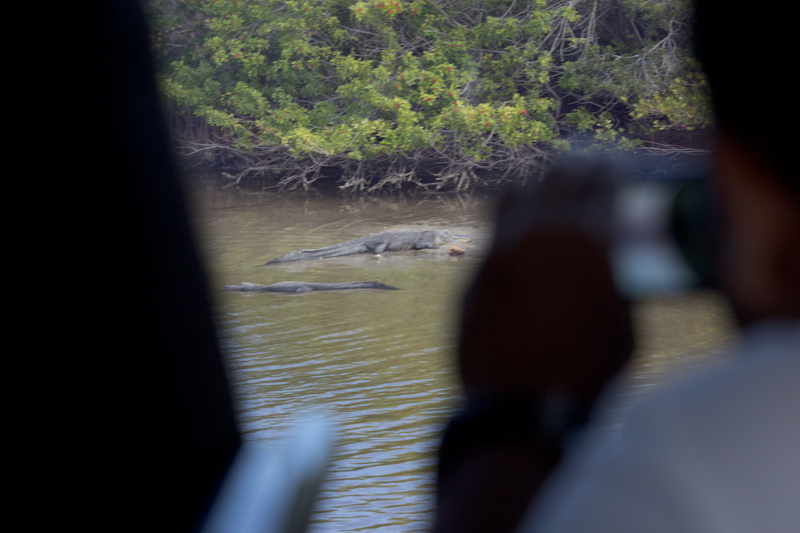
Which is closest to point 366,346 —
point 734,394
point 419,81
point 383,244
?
point 383,244

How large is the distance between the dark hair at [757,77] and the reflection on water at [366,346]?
14 cm

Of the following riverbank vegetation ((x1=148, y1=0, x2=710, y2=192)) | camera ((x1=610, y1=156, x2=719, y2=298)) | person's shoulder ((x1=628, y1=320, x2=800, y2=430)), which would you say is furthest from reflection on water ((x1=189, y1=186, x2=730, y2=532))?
riverbank vegetation ((x1=148, y1=0, x2=710, y2=192))

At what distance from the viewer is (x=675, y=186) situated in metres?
0.48

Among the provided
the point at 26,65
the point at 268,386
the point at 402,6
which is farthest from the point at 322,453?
the point at 402,6

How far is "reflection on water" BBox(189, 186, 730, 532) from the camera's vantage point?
3.42 m

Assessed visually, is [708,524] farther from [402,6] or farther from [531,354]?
[402,6]

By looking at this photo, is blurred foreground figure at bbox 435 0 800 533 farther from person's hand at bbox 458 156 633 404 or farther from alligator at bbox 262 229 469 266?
alligator at bbox 262 229 469 266

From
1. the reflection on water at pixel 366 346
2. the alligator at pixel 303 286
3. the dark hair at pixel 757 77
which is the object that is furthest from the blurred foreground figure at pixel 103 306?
the alligator at pixel 303 286

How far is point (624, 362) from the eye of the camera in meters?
0.50

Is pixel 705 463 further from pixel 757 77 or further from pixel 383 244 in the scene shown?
pixel 383 244

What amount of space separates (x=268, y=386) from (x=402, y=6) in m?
5.83

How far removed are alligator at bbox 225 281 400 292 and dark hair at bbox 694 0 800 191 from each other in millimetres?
6957

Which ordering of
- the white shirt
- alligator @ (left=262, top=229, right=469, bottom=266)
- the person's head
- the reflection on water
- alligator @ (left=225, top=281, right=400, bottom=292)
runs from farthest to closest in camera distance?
alligator @ (left=262, top=229, right=469, bottom=266) < alligator @ (left=225, top=281, right=400, bottom=292) < the reflection on water < the person's head < the white shirt

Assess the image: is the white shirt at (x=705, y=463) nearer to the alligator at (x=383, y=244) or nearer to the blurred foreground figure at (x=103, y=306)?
the blurred foreground figure at (x=103, y=306)
